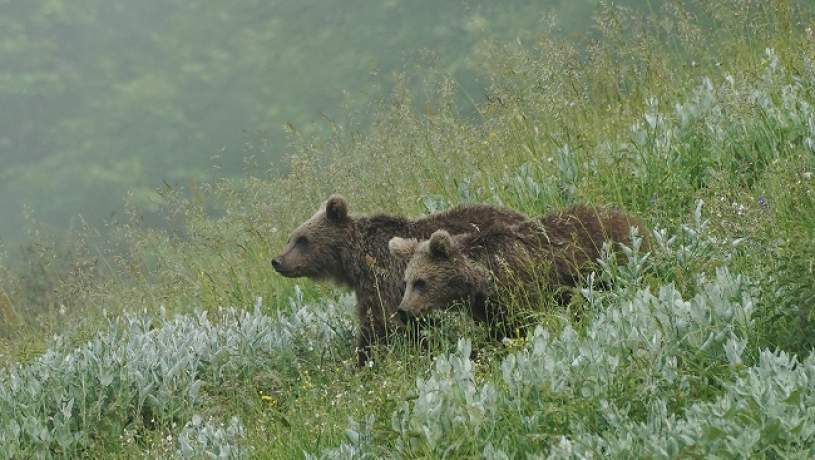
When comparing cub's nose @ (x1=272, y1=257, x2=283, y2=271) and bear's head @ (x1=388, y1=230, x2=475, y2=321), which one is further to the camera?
cub's nose @ (x1=272, y1=257, x2=283, y2=271)

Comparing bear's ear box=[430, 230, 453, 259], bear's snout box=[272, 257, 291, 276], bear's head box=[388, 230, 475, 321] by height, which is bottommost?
bear's snout box=[272, 257, 291, 276]

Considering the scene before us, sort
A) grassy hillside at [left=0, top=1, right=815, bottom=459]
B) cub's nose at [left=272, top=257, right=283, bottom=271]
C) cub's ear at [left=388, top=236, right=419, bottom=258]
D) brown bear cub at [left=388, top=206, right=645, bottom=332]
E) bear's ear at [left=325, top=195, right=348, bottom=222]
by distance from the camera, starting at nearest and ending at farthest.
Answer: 1. grassy hillside at [left=0, top=1, right=815, bottom=459]
2. brown bear cub at [left=388, top=206, right=645, bottom=332]
3. cub's ear at [left=388, top=236, right=419, bottom=258]
4. bear's ear at [left=325, top=195, right=348, bottom=222]
5. cub's nose at [left=272, top=257, right=283, bottom=271]

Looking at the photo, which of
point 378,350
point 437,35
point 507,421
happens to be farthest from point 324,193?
point 437,35

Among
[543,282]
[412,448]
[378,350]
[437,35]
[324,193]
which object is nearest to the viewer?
[412,448]

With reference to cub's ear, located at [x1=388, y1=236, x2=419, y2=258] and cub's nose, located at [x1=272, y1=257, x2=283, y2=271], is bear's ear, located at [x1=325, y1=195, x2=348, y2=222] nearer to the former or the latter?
cub's nose, located at [x1=272, y1=257, x2=283, y2=271]

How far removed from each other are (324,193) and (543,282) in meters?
4.10

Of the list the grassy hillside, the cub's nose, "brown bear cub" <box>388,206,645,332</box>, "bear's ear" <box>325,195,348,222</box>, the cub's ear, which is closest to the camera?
the grassy hillside

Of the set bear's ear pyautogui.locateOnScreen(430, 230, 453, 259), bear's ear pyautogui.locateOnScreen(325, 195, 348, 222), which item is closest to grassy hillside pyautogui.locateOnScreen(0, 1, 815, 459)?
bear's ear pyautogui.locateOnScreen(430, 230, 453, 259)

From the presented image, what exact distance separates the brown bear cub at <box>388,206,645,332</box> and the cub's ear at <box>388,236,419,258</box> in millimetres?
207

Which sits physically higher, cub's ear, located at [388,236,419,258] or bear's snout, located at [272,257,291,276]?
cub's ear, located at [388,236,419,258]

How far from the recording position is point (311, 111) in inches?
827

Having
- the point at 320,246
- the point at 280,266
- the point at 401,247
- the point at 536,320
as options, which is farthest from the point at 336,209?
the point at 536,320

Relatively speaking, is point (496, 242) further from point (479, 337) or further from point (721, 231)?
point (721, 231)

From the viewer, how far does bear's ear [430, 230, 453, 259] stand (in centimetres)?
677
